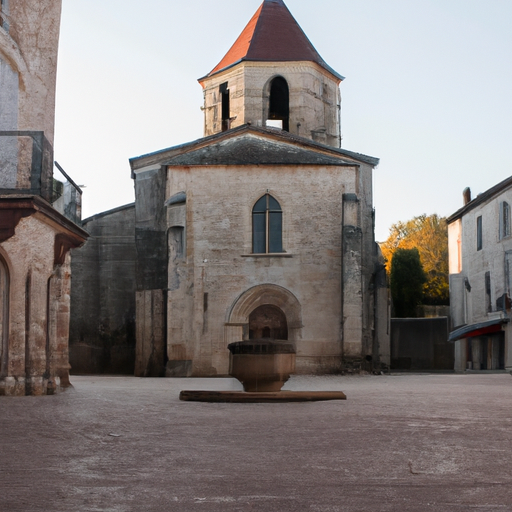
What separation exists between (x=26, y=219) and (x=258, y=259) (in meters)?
16.6

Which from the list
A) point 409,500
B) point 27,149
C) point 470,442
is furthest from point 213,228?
point 409,500

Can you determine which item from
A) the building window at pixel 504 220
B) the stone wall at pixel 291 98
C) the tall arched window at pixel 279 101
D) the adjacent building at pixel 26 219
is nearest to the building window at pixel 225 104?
the stone wall at pixel 291 98

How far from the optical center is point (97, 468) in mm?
5797

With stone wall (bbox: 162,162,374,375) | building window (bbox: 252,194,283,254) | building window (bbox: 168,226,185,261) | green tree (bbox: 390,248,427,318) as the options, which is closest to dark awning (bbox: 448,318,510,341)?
stone wall (bbox: 162,162,374,375)

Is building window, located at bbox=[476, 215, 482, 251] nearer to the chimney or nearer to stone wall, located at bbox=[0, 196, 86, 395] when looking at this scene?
the chimney

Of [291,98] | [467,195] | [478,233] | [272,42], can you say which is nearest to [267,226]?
[291,98]

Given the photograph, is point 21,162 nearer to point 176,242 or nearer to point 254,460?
point 254,460

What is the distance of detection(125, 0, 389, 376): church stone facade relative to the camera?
94.6 feet

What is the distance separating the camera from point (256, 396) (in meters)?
12.2

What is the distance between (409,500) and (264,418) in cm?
Answer: 486

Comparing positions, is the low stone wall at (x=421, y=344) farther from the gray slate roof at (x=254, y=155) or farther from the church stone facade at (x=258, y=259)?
the gray slate roof at (x=254, y=155)

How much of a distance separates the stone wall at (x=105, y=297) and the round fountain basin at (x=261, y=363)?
69.7 feet

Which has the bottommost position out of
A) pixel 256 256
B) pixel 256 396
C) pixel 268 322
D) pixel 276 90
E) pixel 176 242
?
pixel 256 396

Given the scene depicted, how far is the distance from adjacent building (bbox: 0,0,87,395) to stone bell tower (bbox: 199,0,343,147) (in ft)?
68.8
